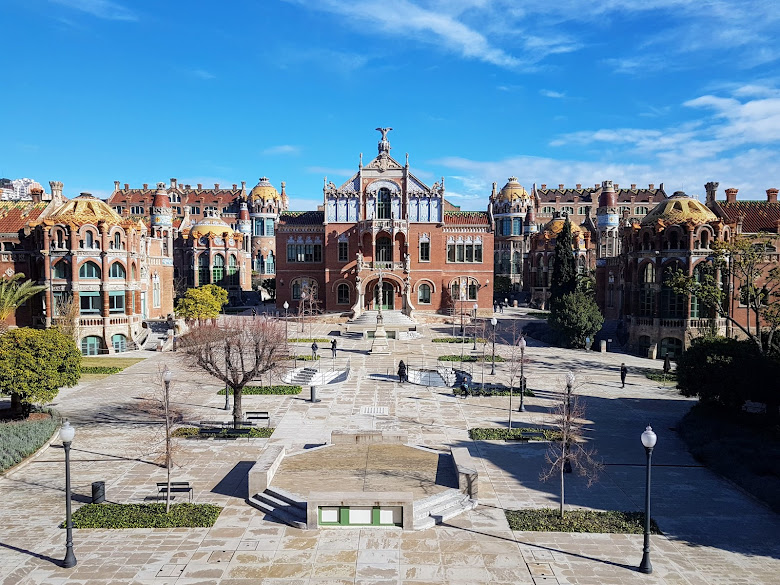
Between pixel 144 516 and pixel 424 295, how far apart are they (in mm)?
49273

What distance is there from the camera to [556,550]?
48.2ft

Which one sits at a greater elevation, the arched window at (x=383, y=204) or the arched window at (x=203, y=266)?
the arched window at (x=383, y=204)

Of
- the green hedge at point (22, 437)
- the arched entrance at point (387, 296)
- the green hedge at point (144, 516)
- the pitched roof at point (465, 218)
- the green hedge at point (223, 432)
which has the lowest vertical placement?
the green hedge at point (144, 516)

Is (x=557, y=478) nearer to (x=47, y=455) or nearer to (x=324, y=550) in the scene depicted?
(x=324, y=550)

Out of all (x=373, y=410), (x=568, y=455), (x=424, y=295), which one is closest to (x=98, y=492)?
(x=373, y=410)

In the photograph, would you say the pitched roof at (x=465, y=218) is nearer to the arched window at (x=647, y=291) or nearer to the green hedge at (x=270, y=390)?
the arched window at (x=647, y=291)

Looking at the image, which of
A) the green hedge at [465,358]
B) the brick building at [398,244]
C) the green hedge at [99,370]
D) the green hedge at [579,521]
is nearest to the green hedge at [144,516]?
the green hedge at [579,521]

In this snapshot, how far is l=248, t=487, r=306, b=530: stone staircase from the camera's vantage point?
1602 centimetres

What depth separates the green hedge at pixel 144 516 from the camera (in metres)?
15.9

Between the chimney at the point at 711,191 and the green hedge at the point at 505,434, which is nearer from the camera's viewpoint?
the green hedge at the point at 505,434

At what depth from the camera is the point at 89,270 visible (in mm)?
Result: 45156

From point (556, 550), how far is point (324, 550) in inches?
230

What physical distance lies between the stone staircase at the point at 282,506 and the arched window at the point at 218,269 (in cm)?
6731

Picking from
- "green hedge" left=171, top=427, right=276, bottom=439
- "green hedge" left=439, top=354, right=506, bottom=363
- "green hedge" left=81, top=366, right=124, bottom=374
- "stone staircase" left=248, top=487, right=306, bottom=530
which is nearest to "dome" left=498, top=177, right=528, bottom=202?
"green hedge" left=439, top=354, right=506, bottom=363
